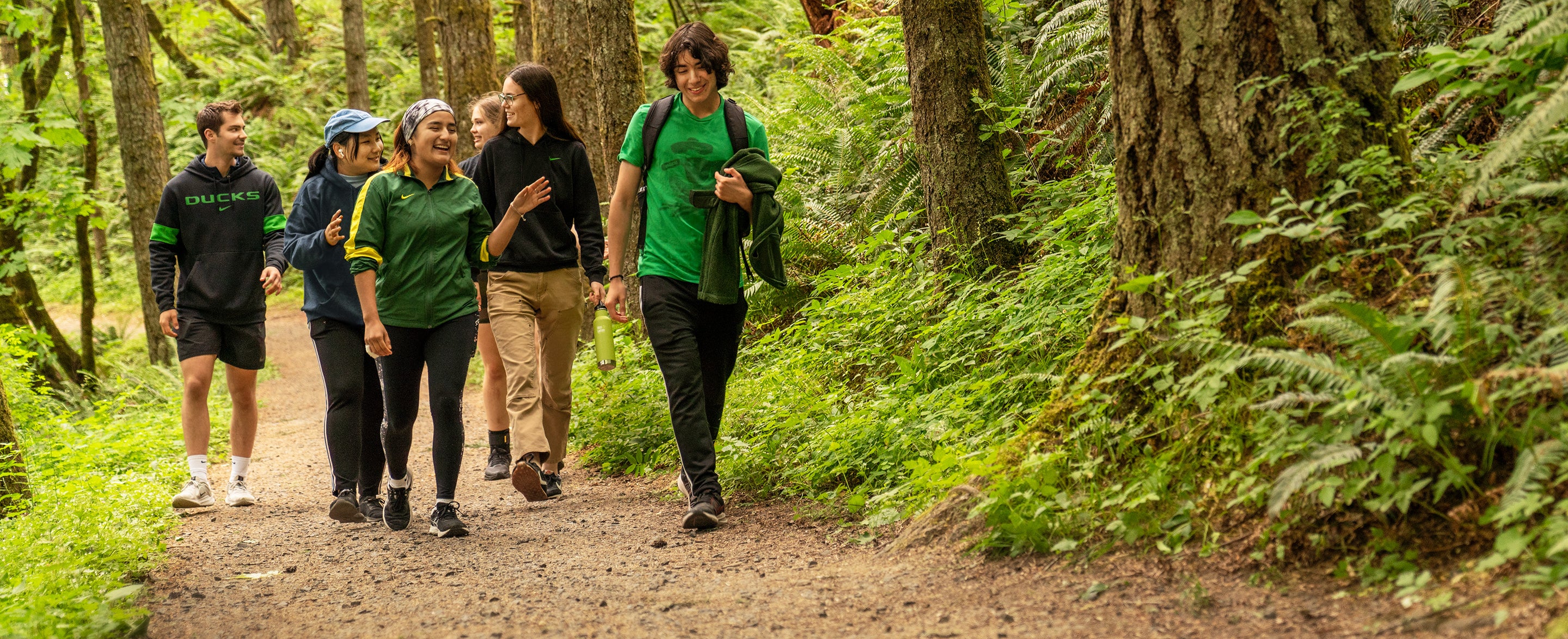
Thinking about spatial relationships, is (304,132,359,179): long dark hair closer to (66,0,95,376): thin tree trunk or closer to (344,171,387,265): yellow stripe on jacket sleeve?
(344,171,387,265): yellow stripe on jacket sleeve

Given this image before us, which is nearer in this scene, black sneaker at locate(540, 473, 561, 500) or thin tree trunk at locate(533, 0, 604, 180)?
black sneaker at locate(540, 473, 561, 500)

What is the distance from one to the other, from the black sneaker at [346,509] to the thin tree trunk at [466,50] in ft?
23.3

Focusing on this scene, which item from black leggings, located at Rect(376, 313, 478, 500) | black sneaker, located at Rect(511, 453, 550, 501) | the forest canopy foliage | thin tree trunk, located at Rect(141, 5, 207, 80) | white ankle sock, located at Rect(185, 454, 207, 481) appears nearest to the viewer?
the forest canopy foliage

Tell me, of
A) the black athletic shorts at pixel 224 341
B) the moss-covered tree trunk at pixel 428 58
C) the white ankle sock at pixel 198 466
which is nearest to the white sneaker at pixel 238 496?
the white ankle sock at pixel 198 466

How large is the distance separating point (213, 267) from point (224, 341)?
0.46 metres

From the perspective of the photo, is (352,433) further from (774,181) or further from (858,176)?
(858,176)

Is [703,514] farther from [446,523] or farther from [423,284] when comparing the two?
[423,284]

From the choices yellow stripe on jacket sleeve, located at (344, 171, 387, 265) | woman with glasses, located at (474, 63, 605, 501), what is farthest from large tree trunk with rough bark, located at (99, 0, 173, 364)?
yellow stripe on jacket sleeve, located at (344, 171, 387, 265)

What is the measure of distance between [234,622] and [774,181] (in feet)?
9.78

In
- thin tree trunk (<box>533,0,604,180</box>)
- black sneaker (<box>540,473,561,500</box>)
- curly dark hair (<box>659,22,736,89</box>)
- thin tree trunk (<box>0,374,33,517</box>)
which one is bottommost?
black sneaker (<box>540,473,561,500</box>)

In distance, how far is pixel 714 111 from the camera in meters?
5.34

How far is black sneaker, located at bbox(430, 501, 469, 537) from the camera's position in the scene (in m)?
5.35

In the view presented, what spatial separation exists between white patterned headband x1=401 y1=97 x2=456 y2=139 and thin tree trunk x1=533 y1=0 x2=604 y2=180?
4.87 meters

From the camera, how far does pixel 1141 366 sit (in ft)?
12.5
